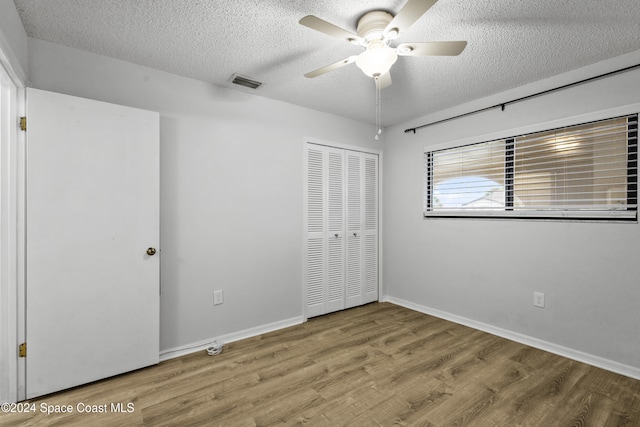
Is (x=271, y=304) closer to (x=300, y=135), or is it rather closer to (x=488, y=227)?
(x=300, y=135)

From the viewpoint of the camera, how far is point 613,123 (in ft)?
7.55

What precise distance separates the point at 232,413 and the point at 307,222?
1943mm

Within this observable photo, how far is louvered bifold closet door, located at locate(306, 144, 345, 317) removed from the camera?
3.37 metres

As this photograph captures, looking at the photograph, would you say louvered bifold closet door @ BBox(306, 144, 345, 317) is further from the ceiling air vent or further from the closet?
the ceiling air vent

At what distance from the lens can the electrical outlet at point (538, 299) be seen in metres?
2.63

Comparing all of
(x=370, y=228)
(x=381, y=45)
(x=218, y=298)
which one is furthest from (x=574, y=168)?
(x=218, y=298)

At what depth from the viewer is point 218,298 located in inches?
107

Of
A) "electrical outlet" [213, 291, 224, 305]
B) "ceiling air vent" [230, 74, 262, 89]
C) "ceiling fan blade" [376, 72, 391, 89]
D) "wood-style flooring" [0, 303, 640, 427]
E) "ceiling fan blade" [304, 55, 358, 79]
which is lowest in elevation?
"wood-style flooring" [0, 303, 640, 427]

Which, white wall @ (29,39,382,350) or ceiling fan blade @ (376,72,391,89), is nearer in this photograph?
ceiling fan blade @ (376,72,391,89)

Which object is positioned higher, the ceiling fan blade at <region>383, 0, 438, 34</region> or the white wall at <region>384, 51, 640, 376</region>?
the ceiling fan blade at <region>383, 0, 438, 34</region>

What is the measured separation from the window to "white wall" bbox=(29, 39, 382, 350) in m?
1.74

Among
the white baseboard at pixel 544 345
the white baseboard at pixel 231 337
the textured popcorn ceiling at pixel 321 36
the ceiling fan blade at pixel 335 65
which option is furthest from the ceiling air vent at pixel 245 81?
the white baseboard at pixel 544 345

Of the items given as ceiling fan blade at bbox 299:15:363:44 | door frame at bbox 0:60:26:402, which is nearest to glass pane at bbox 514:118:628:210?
ceiling fan blade at bbox 299:15:363:44

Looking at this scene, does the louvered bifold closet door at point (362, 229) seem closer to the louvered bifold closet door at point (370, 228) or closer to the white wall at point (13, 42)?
the louvered bifold closet door at point (370, 228)
